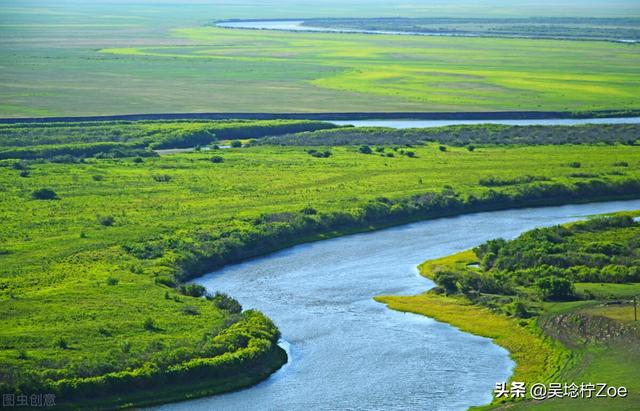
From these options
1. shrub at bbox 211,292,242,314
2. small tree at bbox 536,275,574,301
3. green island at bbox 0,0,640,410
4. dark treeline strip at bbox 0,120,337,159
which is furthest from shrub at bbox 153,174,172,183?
small tree at bbox 536,275,574,301

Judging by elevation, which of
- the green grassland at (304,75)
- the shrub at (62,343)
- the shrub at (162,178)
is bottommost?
the green grassland at (304,75)

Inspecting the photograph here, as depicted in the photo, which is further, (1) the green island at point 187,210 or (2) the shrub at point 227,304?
(2) the shrub at point 227,304

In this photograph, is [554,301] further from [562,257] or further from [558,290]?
[562,257]

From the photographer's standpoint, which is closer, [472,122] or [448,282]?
[448,282]

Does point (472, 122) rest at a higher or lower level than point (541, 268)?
lower

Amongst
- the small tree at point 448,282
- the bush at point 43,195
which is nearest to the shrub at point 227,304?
the small tree at point 448,282

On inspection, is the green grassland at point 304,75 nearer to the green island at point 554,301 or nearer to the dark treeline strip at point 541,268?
the dark treeline strip at point 541,268

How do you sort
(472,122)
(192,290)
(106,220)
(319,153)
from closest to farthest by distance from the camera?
1. (192,290)
2. (106,220)
3. (319,153)
4. (472,122)

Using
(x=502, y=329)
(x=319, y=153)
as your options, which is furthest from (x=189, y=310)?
(x=319, y=153)
